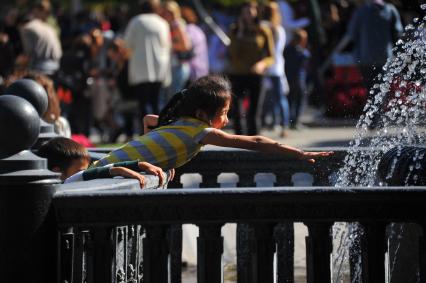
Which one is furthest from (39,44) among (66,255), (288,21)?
(66,255)

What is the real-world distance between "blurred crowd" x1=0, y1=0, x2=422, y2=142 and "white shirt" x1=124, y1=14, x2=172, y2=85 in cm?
1

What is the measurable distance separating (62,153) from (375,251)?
2.52 m

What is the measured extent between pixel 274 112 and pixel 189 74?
2.04 meters

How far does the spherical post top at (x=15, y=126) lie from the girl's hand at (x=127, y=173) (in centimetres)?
76

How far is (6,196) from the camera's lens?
3955 mm

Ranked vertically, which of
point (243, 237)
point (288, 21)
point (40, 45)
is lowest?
point (243, 237)

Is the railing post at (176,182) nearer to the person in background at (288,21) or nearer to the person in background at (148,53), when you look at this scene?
the person in background at (148,53)

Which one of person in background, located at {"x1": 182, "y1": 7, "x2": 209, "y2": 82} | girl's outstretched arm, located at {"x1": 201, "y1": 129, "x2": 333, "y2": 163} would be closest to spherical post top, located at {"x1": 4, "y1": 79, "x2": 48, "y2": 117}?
girl's outstretched arm, located at {"x1": 201, "y1": 129, "x2": 333, "y2": 163}

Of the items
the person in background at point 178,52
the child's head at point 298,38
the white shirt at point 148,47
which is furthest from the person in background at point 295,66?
the white shirt at point 148,47

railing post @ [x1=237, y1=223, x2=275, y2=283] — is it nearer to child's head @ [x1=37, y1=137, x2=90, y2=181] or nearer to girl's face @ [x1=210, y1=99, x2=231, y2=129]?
girl's face @ [x1=210, y1=99, x2=231, y2=129]

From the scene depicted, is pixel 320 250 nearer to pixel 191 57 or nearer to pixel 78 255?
pixel 78 255

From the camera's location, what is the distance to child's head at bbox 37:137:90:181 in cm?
621

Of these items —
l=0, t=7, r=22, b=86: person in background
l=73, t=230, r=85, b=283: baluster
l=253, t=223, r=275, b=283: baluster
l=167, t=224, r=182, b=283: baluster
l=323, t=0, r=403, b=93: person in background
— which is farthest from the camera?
l=0, t=7, r=22, b=86: person in background

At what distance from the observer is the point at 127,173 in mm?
4828
